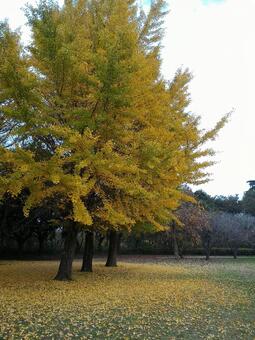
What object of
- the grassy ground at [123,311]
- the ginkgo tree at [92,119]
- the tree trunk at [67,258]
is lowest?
the grassy ground at [123,311]

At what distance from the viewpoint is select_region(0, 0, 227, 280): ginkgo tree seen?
30.3 feet

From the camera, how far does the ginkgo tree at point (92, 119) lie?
925 centimetres

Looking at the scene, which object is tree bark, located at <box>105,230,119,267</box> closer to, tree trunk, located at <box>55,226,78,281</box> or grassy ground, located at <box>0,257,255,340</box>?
tree trunk, located at <box>55,226,78,281</box>

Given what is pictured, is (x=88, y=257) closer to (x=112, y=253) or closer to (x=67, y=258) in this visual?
(x=112, y=253)

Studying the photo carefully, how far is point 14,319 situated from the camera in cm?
670

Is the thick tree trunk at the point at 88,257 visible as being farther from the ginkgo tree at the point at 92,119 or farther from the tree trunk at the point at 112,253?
the ginkgo tree at the point at 92,119

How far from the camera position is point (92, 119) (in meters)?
9.93

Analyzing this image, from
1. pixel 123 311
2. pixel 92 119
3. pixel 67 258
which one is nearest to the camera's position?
pixel 123 311

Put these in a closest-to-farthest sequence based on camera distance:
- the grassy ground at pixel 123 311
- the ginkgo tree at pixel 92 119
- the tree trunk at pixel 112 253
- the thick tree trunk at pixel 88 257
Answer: the grassy ground at pixel 123 311 < the ginkgo tree at pixel 92 119 < the thick tree trunk at pixel 88 257 < the tree trunk at pixel 112 253

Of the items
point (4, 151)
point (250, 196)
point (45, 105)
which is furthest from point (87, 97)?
point (250, 196)

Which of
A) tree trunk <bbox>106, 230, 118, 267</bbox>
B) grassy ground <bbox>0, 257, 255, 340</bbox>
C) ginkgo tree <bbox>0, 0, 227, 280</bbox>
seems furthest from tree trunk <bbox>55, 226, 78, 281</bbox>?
tree trunk <bbox>106, 230, 118, 267</bbox>

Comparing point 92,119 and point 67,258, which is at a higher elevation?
point 92,119

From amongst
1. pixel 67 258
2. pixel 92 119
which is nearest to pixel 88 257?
pixel 67 258

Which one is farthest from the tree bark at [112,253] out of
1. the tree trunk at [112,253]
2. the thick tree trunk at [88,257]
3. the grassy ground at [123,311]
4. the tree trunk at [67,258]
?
the grassy ground at [123,311]
